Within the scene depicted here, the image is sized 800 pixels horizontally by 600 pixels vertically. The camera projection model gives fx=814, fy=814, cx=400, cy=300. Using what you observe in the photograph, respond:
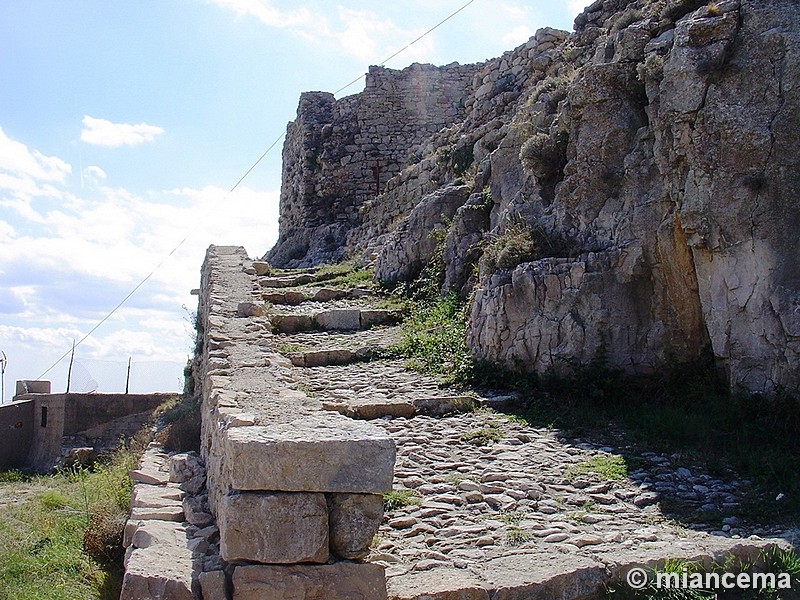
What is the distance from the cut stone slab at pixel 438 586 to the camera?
154 inches

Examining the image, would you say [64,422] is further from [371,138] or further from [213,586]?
[213,586]

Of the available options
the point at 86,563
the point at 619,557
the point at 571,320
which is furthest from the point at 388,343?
the point at 619,557

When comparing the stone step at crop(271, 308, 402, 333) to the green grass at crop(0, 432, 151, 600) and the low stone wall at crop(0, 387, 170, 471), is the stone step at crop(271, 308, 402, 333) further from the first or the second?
the low stone wall at crop(0, 387, 170, 471)

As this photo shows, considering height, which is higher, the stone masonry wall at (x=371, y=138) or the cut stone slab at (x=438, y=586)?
the stone masonry wall at (x=371, y=138)

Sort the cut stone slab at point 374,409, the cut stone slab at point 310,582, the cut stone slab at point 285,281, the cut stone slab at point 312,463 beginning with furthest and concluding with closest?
the cut stone slab at point 285,281, the cut stone slab at point 374,409, the cut stone slab at point 312,463, the cut stone slab at point 310,582

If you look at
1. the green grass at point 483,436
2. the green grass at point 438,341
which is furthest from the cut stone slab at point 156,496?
the green grass at point 438,341

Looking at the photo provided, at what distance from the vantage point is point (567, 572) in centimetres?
415

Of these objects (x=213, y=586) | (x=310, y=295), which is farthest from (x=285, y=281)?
(x=213, y=586)

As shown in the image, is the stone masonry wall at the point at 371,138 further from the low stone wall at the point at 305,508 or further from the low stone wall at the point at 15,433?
the low stone wall at the point at 305,508

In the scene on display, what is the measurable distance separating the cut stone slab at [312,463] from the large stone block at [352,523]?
0.20 feet

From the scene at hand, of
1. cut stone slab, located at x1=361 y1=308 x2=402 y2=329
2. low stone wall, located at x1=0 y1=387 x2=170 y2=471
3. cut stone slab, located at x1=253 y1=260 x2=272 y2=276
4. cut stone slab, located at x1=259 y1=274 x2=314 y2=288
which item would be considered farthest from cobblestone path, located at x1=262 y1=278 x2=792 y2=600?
low stone wall, located at x1=0 y1=387 x2=170 y2=471

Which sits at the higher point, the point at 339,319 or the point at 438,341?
the point at 339,319

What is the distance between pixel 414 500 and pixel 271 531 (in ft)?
5.00

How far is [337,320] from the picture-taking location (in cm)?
1029
